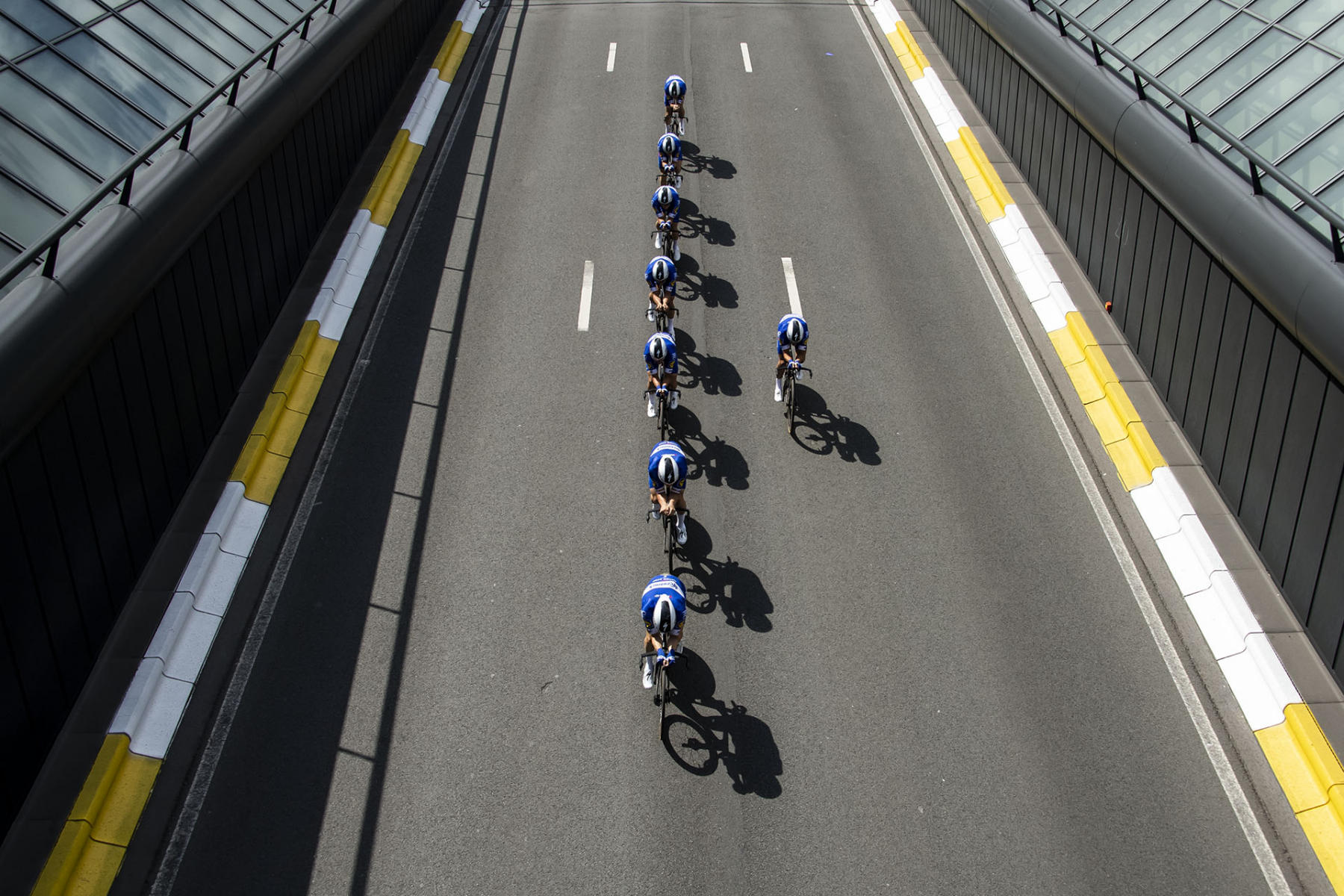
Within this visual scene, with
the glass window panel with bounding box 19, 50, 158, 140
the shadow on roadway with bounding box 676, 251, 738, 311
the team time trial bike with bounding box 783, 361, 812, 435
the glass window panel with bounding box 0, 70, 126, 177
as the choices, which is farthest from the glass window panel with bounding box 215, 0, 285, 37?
the team time trial bike with bounding box 783, 361, 812, 435

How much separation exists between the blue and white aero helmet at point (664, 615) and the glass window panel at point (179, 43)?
10673mm

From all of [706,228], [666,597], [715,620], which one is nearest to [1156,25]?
[706,228]

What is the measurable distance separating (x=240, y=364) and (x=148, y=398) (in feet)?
9.72

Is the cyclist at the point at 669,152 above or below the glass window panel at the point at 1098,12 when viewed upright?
below

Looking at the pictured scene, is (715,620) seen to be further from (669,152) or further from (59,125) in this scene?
(669,152)

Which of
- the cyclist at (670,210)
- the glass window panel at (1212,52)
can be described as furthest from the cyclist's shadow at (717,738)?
the glass window panel at (1212,52)

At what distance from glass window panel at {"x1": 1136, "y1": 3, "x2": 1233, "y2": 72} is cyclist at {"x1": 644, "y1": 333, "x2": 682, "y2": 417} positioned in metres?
8.84

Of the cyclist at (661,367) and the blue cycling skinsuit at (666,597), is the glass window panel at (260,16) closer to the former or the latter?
the cyclist at (661,367)

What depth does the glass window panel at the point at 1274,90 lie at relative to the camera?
14.9m

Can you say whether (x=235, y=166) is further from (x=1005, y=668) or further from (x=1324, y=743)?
(x=1324, y=743)

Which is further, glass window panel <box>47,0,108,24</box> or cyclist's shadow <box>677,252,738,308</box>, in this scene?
cyclist's shadow <box>677,252,738,308</box>

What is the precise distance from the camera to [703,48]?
29391 millimetres

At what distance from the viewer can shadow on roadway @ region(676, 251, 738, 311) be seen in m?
19.4

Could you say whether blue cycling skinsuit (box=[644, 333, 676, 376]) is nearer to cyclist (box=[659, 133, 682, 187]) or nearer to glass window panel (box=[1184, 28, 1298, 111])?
cyclist (box=[659, 133, 682, 187])
